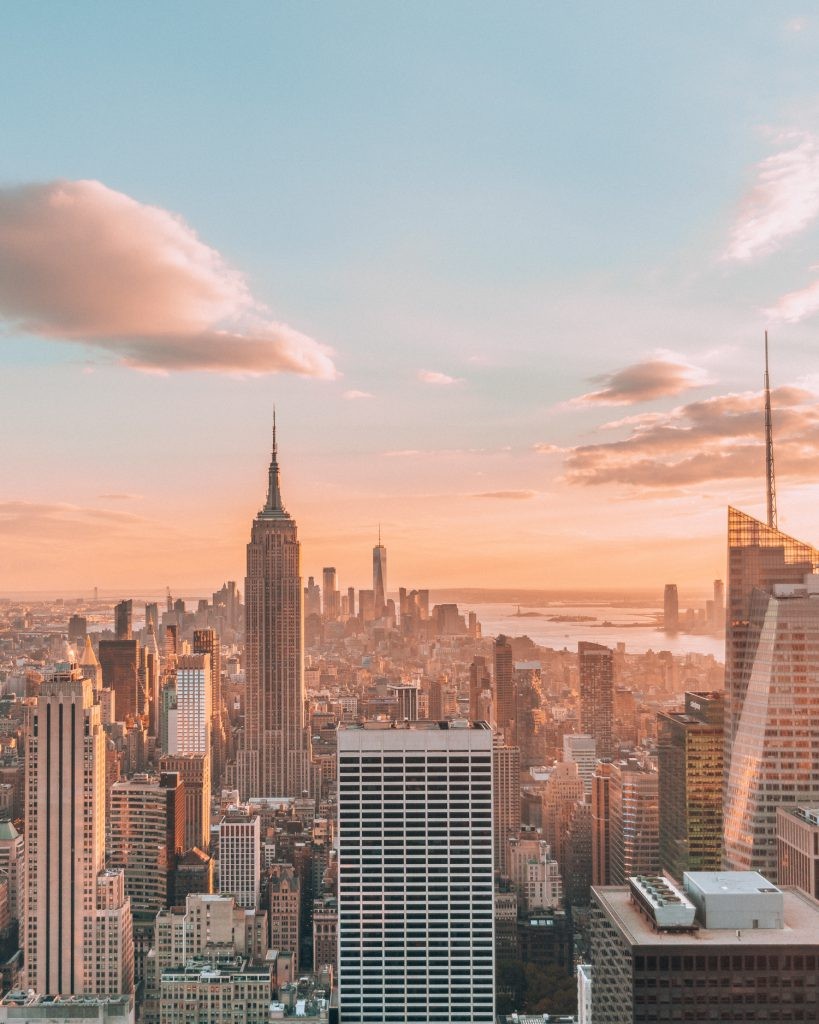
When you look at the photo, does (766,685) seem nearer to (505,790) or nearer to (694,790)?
(694,790)

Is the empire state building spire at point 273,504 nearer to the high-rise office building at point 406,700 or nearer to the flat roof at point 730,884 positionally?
the high-rise office building at point 406,700

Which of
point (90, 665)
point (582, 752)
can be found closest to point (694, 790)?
point (582, 752)

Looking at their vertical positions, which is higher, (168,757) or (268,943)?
(168,757)

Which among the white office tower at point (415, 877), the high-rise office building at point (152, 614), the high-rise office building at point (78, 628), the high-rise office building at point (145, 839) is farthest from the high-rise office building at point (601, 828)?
the high-rise office building at point (78, 628)

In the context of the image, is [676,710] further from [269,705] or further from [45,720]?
[269,705]

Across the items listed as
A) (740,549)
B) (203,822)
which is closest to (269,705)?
(203,822)
